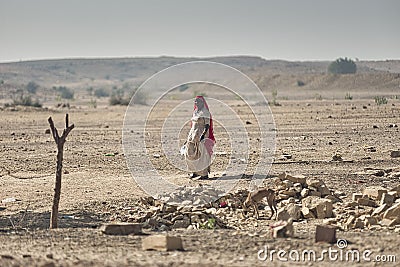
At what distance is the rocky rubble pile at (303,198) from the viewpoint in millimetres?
11383

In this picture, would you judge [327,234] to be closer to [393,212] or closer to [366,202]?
[393,212]

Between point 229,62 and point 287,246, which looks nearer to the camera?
point 287,246

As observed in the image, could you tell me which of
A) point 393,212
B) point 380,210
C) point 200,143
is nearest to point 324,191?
point 380,210

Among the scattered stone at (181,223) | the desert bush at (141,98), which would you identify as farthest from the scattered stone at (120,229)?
the desert bush at (141,98)

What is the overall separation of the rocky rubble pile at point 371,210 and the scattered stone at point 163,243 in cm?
281

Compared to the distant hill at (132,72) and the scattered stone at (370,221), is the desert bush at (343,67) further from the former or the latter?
the scattered stone at (370,221)

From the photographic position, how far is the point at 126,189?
1459 centimetres

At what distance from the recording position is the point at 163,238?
8219mm

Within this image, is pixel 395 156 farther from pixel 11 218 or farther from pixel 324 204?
pixel 11 218

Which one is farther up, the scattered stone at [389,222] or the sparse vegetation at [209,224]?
the scattered stone at [389,222]

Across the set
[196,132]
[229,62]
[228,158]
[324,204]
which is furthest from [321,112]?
[229,62]

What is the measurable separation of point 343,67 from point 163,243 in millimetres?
102864

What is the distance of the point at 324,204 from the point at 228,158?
25.6 ft

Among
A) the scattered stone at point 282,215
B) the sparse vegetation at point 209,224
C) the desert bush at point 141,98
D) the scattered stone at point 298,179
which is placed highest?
the desert bush at point 141,98
